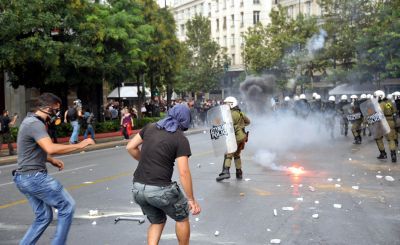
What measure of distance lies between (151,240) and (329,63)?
4041 cm

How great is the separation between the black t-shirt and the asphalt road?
1806mm

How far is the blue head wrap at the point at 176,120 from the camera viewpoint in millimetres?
5013

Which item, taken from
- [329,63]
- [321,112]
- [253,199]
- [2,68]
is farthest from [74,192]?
[329,63]

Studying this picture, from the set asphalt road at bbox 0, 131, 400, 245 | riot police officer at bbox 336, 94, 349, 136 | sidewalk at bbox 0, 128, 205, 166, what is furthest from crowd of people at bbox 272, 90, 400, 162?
sidewalk at bbox 0, 128, 205, 166

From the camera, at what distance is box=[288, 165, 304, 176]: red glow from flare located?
12289mm

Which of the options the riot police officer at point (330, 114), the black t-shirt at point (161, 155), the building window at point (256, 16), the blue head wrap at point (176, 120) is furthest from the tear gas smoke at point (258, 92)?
the black t-shirt at point (161, 155)

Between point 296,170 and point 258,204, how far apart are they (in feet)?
14.0

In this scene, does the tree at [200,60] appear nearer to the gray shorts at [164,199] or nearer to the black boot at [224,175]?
the black boot at [224,175]

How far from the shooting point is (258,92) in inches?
1738

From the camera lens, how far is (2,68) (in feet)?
71.2

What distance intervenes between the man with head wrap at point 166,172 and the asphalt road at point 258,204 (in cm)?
162

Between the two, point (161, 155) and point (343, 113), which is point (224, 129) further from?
point (343, 113)

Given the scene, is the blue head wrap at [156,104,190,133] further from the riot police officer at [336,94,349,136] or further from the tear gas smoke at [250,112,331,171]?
the riot police officer at [336,94,349,136]

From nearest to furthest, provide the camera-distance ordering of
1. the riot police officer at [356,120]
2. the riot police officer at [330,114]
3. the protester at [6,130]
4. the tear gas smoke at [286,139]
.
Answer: the tear gas smoke at [286,139], the protester at [6,130], the riot police officer at [356,120], the riot police officer at [330,114]
